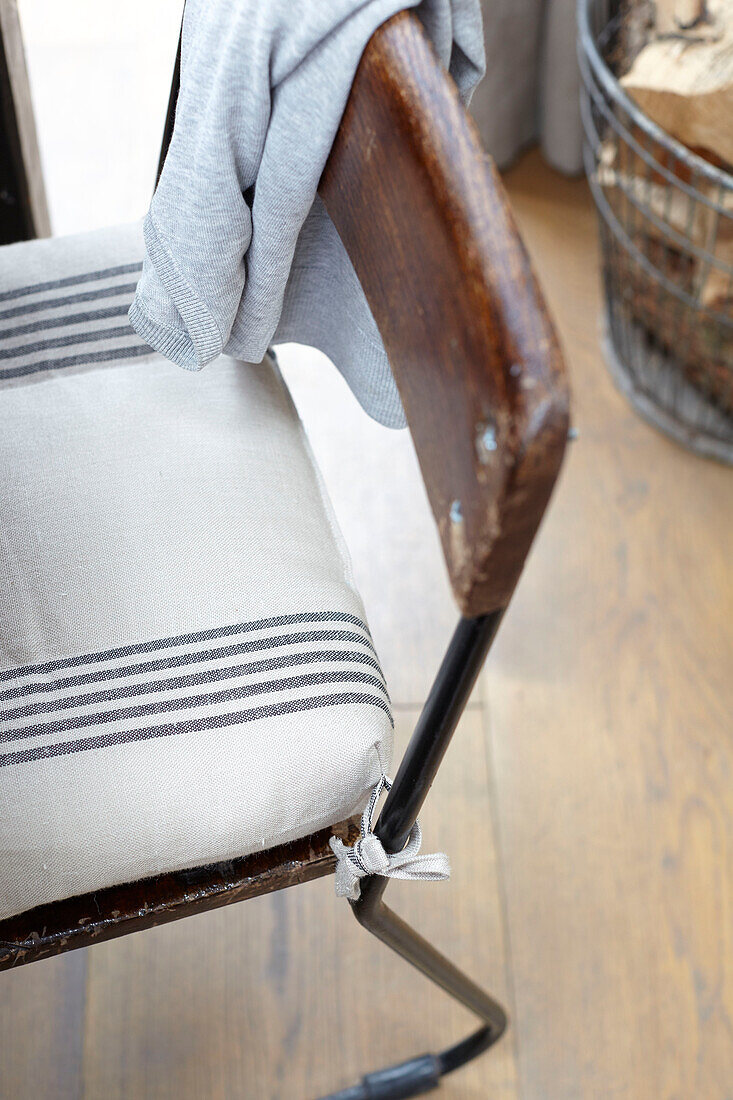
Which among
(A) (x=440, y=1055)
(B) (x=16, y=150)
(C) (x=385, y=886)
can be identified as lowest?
(A) (x=440, y=1055)

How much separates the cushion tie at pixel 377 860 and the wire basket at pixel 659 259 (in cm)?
64

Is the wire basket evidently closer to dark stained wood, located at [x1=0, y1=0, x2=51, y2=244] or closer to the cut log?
the cut log

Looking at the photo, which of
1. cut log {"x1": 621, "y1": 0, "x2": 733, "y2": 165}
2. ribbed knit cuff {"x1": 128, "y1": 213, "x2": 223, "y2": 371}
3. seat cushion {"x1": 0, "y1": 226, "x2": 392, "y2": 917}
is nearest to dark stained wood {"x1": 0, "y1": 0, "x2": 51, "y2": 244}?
seat cushion {"x1": 0, "y1": 226, "x2": 392, "y2": 917}

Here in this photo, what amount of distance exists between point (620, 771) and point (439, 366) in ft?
2.23

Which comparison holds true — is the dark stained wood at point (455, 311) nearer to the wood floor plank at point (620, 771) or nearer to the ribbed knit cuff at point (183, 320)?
the ribbed knit cuff at point (183, 320)

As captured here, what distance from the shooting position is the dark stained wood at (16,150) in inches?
29.7

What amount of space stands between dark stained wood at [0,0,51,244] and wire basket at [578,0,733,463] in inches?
20.4

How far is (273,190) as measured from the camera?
0.46m

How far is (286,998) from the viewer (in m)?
0.85

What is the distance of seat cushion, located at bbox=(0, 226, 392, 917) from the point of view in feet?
1.60

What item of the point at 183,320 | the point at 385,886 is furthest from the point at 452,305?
the point at 385,886

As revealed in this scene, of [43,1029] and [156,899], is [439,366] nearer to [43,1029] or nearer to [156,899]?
[156,899]

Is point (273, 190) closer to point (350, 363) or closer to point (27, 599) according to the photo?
point (350, 363)

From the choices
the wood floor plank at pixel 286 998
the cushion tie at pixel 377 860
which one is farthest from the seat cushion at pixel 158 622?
the wood floor plank at pixel 286 998
